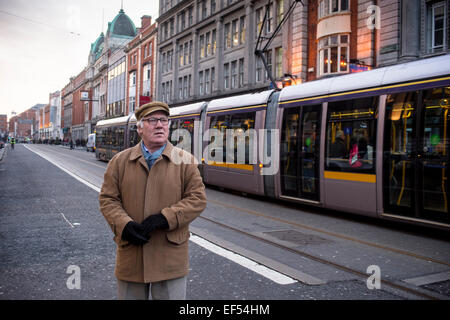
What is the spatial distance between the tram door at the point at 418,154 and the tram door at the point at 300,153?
6.27ft

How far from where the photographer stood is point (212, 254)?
5.71 m

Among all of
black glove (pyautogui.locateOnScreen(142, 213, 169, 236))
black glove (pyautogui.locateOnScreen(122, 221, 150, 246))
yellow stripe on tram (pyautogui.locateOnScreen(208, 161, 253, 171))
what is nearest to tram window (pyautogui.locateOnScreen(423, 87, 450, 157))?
yellow stripe on tram (pyautogui.locateOnScreen(208, 161, 253, 171))

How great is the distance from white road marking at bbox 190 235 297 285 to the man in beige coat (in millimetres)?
2248

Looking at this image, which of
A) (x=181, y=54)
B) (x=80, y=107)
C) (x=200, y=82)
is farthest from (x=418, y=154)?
(x=80, y=107)

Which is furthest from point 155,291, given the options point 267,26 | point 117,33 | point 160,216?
point 117,33

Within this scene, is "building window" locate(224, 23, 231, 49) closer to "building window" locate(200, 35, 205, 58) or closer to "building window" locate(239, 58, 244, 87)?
"building window" locate(239, 58, 244, 87)

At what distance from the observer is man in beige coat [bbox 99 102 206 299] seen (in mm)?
2547

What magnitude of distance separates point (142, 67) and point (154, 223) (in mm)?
53267

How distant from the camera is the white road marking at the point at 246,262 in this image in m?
4.68

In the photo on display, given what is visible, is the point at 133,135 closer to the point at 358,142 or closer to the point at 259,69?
the point at 259,69

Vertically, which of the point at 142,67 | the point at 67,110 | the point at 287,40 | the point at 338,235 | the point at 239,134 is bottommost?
the point at 338,235

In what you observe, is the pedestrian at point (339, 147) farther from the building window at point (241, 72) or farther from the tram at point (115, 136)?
the building window at point (241, 72)

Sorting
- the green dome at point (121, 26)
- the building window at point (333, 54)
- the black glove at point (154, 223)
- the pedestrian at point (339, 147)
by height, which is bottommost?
the black glove at point (154, 223)
